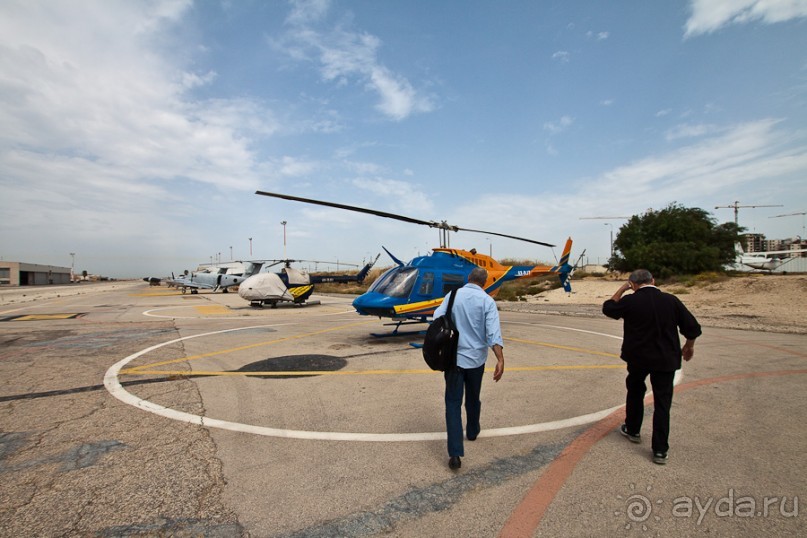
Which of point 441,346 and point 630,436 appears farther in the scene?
point 630,436

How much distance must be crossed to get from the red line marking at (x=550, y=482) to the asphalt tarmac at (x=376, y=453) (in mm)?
18

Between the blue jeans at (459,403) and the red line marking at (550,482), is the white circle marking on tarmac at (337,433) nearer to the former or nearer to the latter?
the red line marking at (550,482)

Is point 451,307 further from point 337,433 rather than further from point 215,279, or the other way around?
point 215,279

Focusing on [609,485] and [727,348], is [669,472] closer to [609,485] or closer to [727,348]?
[609,485]

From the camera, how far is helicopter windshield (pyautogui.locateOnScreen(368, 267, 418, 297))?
998 cm

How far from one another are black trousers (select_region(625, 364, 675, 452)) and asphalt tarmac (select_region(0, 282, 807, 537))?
233 mm

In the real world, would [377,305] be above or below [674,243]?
below

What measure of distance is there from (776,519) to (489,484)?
6.59 ft

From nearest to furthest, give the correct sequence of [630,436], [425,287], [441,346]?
[441,346], [630,436], [425,287]

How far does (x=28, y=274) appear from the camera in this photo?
102938 millimetres

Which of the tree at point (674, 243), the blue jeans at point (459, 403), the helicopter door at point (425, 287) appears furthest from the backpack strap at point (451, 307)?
the tree at point (674, 243)

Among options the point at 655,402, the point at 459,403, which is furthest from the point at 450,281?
the point at 459,403

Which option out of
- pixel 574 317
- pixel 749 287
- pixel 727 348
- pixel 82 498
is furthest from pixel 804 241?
pixel 82 498

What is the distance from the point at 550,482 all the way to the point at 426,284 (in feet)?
23.9
